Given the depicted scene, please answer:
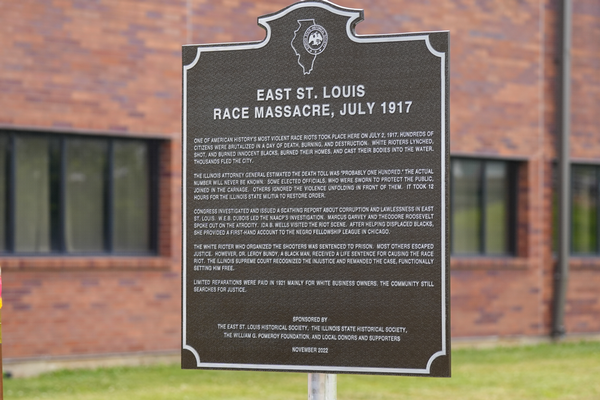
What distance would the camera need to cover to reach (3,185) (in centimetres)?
1245

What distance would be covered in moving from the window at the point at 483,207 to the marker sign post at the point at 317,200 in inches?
419

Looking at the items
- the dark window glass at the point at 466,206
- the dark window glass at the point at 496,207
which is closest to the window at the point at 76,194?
the dark window glass at the point at 466,206

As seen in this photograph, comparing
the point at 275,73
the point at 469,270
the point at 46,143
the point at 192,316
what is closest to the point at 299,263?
the point at 192,316

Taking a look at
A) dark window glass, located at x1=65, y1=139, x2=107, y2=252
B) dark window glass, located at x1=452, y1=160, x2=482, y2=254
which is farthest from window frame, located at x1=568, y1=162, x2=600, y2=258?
dark window glass, located at x1=65, y1=139, x2=107, y2=252

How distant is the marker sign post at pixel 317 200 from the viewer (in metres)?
5.01

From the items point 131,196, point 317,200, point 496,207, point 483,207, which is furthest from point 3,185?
point 317,200

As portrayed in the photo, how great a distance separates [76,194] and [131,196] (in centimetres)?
74

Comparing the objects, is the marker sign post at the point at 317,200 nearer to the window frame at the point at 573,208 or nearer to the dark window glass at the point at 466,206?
the dark window glass at the point at 466,206

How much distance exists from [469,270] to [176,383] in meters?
5.74

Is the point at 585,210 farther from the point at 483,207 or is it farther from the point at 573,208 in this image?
the point at 483,207

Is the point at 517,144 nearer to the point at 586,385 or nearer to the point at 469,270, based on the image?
the point at 469,270

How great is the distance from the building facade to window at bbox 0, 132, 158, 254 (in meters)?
0.02

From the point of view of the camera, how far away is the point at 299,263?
5.13 m

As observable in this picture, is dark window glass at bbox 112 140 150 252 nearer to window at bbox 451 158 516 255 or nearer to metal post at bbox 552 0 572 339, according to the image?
window at bbox 451 158 516 255
